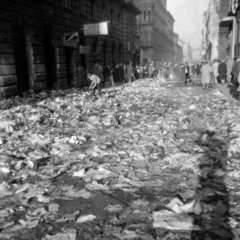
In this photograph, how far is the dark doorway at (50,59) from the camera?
15.5m

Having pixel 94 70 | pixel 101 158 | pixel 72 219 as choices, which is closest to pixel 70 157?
pixel 101 158

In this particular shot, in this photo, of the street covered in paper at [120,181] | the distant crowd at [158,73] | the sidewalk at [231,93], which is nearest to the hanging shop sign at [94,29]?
the distant crowd at [158,73]

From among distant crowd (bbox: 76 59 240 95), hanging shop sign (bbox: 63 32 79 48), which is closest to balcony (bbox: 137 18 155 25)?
distant crowd (bbox: 76 59 240 95)

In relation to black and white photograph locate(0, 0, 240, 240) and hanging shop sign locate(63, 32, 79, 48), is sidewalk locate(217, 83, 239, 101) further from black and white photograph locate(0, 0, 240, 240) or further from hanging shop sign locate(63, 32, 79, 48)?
hanging shop sign locate(63, 32, 79, 48)

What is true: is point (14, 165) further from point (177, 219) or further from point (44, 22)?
point (44, 22)

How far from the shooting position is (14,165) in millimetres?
4250

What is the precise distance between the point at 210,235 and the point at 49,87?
14.7 metres

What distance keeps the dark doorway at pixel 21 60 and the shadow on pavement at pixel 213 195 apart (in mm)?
10650

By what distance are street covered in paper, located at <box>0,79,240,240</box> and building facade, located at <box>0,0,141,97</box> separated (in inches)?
235

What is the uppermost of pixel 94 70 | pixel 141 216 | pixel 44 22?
pixel 44 22

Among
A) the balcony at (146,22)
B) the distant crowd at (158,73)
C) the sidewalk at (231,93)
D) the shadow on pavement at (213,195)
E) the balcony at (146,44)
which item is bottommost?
the shadow on pavement at (213,195)

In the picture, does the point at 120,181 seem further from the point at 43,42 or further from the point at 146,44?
the point at 146,44

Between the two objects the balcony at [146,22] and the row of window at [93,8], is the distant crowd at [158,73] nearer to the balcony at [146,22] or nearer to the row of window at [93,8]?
the row of window at [93,8]

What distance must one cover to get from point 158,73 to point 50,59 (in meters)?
18.2
